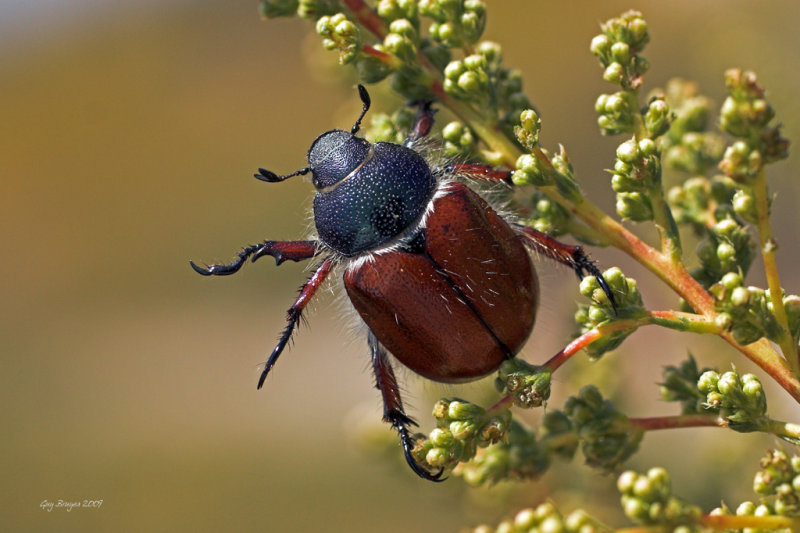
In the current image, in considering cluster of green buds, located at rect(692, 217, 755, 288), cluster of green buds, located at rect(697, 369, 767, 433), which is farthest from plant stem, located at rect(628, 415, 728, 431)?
cluster of green buds, located at rect(692, 217, 755, 288)

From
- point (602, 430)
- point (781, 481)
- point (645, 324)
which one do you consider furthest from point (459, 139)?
point (781, 481)

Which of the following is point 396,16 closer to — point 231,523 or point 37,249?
point 231,523

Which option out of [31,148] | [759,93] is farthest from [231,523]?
[31,148]

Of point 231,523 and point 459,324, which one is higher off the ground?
point 459,324

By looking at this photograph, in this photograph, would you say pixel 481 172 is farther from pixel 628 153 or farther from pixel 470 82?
pixel 628 153

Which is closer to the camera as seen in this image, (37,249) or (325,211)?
(325,211)

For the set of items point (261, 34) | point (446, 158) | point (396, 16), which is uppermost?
point (396, 16)
